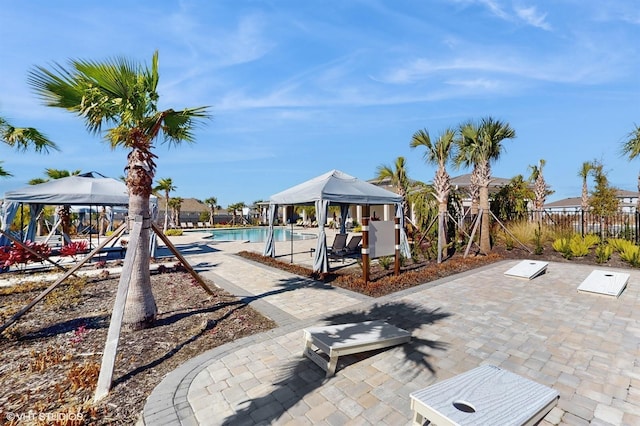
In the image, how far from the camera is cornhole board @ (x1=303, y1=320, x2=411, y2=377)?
3.38 m

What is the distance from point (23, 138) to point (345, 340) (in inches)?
412

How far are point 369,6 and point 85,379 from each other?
33.0ft

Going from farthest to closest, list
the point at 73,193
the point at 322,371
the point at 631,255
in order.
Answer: the point at 73,193
the point at 631,255
the point at 322,371

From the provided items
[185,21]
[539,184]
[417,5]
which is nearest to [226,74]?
[185,21]

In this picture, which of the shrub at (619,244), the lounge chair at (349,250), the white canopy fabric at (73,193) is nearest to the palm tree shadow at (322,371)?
the lounge chair at (349,250)

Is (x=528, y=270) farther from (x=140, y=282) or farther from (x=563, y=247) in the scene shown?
(x=140, y=282)

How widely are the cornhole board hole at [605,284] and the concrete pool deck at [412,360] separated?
0.18m

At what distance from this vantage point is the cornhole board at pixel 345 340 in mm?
3379

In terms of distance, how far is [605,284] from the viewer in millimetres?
6598

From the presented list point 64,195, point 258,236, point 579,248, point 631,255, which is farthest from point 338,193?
point 258,236

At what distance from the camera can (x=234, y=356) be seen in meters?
3.90

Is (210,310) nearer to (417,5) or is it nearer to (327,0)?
(327,0)

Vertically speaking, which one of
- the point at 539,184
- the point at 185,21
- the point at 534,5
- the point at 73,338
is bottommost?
the point at 73,338

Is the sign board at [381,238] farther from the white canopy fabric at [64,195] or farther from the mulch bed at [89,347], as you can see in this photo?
the white canopy fabric at [64,195]
